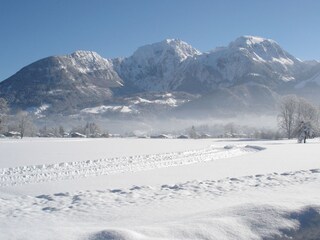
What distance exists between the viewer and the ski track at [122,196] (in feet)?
45.0

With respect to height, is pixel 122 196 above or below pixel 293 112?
below

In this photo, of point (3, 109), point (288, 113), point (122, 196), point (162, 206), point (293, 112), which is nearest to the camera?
point (162, 206)

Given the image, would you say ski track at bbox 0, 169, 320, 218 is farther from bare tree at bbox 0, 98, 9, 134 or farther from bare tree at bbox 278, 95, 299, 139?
bare tree at bbox 278, 95, 299, 139

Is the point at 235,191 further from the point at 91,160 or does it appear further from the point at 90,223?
the point at 91,160

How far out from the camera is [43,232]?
1098 cm

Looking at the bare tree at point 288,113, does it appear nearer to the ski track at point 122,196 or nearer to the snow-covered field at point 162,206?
the snow-covered field at point 162,206

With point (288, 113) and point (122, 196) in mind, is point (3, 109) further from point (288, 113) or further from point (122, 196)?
point (122, 196)

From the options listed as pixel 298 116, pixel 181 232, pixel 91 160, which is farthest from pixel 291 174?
pixel 298 116

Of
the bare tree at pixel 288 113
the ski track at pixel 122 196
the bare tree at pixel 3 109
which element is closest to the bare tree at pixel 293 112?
the bare tree at pixel 288 113

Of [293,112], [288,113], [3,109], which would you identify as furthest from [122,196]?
[293,112]

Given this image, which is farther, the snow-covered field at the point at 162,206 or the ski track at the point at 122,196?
the ski track at the point at 122,196

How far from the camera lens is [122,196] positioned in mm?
15688

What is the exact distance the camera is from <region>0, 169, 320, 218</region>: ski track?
1372 cm

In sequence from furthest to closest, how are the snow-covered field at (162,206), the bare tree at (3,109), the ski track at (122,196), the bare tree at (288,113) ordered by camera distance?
the bare tree at (288,113) < the bare tree at (3,109) < the ski track at (122,196) < the snow-covered field at (162,206)
